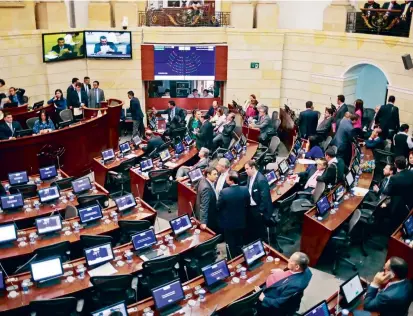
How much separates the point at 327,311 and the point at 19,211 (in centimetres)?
528

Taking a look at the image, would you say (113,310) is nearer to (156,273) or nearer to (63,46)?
(156,273)

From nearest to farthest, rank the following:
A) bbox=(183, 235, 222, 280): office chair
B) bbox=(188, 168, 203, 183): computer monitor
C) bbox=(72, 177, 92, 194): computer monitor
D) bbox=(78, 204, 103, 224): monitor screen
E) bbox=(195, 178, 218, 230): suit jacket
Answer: bbox=(183, 235, 222, 280): office chair
bbox=(195, 178, 218, 230): suit jacket
bbox=(78, 204, 103, 224): monitor screen
bbox=(72, 177, 92, 194): computer monitor
bbox=(188, 168, 203, 183): computer monitor

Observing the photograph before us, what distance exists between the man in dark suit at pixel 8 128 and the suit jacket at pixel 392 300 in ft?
26.9

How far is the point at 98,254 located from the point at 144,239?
27.2 inches

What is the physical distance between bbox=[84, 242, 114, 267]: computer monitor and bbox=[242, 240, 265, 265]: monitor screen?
5.83 ft

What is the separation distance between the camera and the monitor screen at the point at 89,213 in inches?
313

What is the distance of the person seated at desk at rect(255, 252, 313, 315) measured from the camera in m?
5.82

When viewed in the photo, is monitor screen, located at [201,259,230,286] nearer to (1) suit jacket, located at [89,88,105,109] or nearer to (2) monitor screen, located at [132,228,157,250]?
(2) monitor screen, located at [132,228,157,250]

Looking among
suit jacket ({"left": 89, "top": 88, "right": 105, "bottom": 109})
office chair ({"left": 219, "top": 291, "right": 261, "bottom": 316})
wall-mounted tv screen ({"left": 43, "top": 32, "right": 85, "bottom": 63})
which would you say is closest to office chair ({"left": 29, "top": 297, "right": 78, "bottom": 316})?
office chair ({"left": 219, "top": 291, "right": 261, "bottom": 316})

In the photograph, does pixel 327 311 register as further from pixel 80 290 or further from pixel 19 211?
pixel 19 211

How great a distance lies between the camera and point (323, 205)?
830 cm

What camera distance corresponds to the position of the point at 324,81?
15.8 m

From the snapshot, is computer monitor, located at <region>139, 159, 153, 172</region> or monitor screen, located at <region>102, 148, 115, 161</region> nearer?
computer monitor, located at <region>139, 159, 153, 172</region>

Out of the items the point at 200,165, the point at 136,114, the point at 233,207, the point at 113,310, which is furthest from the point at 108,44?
the point at 113,310
